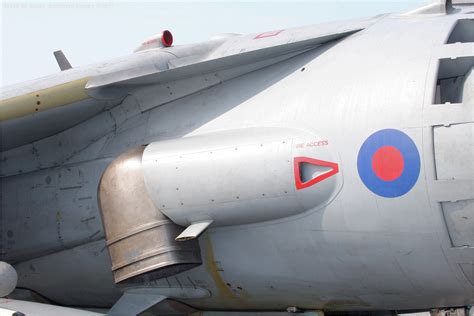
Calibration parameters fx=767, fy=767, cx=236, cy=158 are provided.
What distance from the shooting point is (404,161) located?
5.98 metres

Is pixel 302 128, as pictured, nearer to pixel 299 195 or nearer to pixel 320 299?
pixel 299 195

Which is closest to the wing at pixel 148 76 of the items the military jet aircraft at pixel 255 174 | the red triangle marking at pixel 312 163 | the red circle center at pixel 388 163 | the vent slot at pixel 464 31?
the military jet aircraft at pixel 255 174

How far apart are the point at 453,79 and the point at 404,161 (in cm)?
87

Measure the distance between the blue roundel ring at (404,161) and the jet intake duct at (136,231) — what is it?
1774mm

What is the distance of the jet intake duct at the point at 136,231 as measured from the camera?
6.79 metres

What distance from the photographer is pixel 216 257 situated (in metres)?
7.08

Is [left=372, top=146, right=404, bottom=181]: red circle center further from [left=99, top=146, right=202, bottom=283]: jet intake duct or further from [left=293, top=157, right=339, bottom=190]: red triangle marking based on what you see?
[left=99, top=146, right=202, bottom=283]: jet intake duct

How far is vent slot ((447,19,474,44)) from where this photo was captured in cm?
647

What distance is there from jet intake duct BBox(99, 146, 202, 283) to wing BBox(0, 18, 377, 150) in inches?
30.5

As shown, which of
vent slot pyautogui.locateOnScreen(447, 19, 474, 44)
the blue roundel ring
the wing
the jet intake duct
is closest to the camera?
the blue roundel ring

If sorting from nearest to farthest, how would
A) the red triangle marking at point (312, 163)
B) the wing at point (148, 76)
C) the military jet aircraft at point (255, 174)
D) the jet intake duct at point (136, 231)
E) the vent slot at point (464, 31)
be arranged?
the military jet aircraft at point (255, 174) < the red triangle marking at point (312, 163) < the vent slot at point (464, 31) < the jet intake duct at point (136, 231) < the wing at point (148, 76)

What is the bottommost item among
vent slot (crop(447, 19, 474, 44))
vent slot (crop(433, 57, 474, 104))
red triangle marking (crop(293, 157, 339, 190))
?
red triangle marking (crop(293, 157, 339, 190))

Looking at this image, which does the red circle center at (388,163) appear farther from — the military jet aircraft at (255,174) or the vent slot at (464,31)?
the vent slot at (464,31)

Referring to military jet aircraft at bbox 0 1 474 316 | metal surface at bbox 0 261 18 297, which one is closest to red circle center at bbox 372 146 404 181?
military jet aircraft at bbox 0 1 474 316
